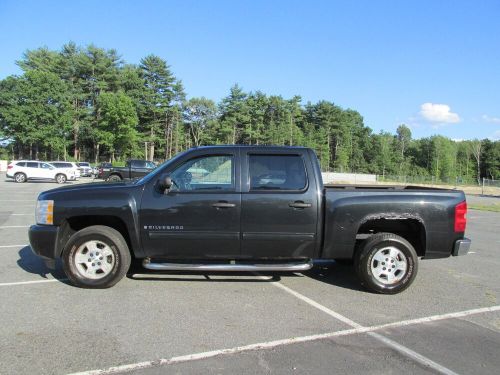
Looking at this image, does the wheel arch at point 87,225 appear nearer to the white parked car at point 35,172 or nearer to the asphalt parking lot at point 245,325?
the asphalt parking lot at point 245,325

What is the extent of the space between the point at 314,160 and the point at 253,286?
190cm

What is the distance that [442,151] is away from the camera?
13288 cm

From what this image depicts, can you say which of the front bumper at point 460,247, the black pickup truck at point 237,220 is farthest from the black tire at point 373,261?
the front bumper at point 460,247

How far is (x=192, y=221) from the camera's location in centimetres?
554

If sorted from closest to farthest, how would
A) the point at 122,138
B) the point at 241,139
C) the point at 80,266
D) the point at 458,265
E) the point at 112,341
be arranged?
the point at 112,341 < the point at 80,266 < the point at 458,265 < the point at 122,138 < the point at 241,139

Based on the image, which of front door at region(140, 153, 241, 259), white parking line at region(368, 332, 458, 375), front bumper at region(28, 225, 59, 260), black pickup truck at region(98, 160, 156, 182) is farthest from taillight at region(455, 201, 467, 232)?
black pickup truck at region(98, 160, 156, 182)

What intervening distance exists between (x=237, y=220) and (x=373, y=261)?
6.22 ft

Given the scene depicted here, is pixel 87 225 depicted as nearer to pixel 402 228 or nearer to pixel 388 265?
pixel 388 265

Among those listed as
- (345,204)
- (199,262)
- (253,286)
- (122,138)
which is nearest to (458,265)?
(345,204)

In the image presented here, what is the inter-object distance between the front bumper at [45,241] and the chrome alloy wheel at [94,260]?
0.32m

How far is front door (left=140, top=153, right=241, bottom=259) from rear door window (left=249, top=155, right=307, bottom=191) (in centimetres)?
32

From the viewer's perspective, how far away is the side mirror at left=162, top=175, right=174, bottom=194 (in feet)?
17.7

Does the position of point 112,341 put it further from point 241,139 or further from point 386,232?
point 241,139

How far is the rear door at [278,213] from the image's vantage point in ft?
18.3
